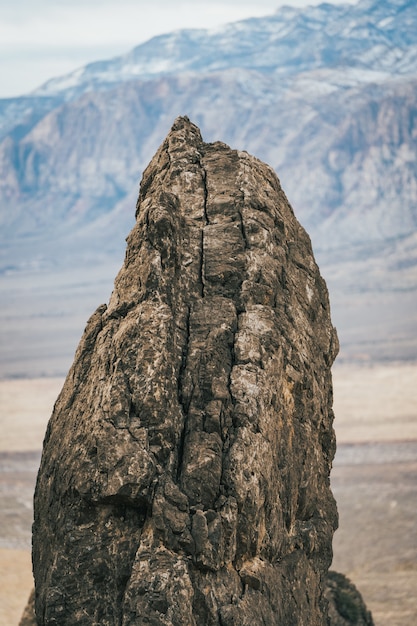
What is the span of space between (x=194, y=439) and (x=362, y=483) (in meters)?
53.8

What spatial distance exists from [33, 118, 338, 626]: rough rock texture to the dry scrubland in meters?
21.6

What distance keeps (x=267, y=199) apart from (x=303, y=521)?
3740mm

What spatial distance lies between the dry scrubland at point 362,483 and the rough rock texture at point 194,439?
21614mm

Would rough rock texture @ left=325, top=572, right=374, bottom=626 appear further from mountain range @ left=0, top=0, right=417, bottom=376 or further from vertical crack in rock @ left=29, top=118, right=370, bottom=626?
mountain range @ left=0, top=0, right=417, bottom=376

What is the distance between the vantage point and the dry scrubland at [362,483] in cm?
4084

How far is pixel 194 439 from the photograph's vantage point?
11.9 meters

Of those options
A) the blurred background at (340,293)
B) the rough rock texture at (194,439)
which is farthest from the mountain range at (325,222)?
the rough rock texture at (194,439)

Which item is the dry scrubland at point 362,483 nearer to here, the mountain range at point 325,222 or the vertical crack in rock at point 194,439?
the mountain range at point 325,222

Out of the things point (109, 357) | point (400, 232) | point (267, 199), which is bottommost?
point (109, 357)

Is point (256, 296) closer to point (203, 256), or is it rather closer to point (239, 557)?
point (203, 256)

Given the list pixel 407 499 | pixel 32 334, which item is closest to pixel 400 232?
pixel 32 334

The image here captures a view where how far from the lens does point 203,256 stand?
13273mm

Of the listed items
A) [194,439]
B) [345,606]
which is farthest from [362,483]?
[194,439]

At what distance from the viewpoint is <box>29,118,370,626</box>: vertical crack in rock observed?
1149cm
